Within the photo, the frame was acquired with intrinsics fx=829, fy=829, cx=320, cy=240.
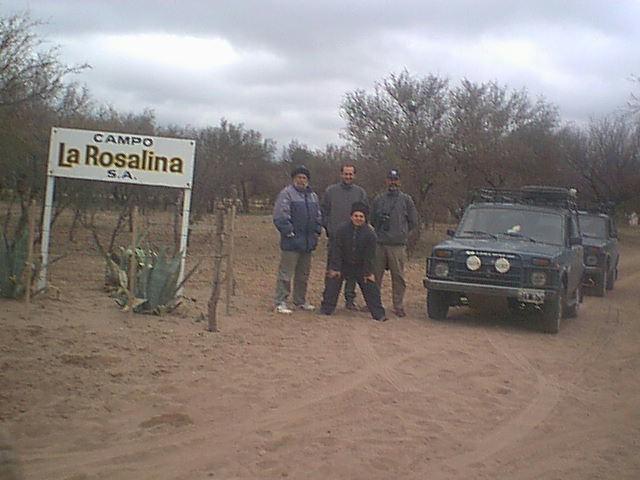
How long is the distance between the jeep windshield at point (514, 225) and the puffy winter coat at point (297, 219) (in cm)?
228

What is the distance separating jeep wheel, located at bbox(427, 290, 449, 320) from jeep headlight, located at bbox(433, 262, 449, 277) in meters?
0.40

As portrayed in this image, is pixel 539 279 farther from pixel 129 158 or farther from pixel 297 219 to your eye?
pixel 129 158

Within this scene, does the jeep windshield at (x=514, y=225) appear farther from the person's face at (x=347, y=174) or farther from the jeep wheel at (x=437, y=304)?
the person's face at (x=347, y=174)

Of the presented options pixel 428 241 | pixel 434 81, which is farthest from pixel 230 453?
pixel 428 241

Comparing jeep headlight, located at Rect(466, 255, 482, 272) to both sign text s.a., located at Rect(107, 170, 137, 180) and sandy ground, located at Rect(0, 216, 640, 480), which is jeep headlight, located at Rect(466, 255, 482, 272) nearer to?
sandy ground, located at Rect(0, 216, 640, 480)

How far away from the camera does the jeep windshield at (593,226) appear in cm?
1786

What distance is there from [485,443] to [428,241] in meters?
21.6

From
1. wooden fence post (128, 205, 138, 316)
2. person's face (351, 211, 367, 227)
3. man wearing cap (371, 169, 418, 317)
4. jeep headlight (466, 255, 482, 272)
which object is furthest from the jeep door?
wooden fence post (128, 205, 138, 316)

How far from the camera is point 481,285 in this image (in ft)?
34.9

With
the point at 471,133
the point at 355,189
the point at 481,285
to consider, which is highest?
the point at 471,133

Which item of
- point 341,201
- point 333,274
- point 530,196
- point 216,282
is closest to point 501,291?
point 333,274

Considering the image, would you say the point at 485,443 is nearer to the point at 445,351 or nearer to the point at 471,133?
the point at 445,351

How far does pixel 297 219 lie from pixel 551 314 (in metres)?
3.49

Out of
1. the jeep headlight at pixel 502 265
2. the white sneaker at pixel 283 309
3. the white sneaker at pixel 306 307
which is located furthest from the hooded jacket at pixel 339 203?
the jeep headlight at pixel 502 265
